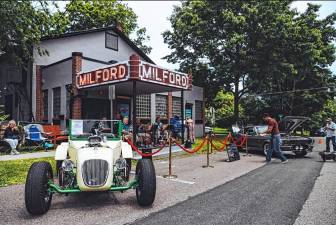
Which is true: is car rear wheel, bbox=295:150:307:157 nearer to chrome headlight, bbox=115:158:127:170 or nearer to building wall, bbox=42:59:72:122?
chrome headlight, bbox=115:158:127:170

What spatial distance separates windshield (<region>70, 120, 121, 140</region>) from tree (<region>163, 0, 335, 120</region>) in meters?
17.7

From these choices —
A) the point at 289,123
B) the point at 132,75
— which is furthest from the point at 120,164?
the point at 289,123

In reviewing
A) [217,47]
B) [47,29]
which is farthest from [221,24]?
[47,29]

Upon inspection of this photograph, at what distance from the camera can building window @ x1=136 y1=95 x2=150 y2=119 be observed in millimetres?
21203

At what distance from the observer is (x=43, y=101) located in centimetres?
1939

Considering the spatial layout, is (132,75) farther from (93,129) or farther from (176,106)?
(176,106)

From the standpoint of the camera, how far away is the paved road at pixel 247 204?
507 centimetres

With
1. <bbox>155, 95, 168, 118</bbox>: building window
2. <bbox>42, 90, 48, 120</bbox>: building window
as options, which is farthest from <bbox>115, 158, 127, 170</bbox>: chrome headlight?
<bbox>155, 95, 168, 118</bbox>: building window

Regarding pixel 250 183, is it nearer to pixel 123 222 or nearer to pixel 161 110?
pixel 123 222

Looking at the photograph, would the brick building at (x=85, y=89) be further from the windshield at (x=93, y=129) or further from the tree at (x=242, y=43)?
the windshield at (x=93, y=129)

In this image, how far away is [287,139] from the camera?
14.1 meters

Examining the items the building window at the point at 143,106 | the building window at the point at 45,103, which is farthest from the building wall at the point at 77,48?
the building window at the point at 143,106

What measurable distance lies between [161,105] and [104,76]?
359 inches

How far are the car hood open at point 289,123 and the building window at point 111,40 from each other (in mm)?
13148
